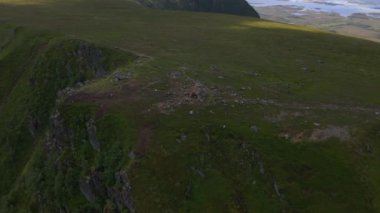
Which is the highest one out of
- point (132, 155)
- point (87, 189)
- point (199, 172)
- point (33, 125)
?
point (132, 155)

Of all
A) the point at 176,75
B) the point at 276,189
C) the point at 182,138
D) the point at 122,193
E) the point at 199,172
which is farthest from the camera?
the point at 176,75

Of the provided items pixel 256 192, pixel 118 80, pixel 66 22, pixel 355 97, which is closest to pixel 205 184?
pixel 256 192

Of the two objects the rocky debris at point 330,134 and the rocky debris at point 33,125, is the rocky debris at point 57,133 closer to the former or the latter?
the rocky debris at point 33,125

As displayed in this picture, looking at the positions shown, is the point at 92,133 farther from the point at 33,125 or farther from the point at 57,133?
the point at 33,125

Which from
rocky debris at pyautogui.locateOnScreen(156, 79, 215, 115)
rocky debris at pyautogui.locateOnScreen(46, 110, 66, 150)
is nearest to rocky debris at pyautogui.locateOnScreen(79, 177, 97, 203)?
rocky debris at pyautogui.locateOnScreen(46, 110, 66, 150)

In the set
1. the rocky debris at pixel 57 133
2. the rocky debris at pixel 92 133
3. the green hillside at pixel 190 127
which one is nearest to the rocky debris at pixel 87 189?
the green hillside at pixel 190 127

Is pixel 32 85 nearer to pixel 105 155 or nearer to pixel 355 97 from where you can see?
pixel 105 155

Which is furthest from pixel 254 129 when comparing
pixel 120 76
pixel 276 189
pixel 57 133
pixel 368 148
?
pixel 57 133
